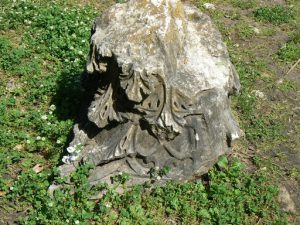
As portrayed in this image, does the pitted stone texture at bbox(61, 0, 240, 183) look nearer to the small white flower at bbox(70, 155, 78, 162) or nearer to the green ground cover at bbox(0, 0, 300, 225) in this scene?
the small white flower at bbox(70, 155, 78, 162)

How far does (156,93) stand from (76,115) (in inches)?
67.3

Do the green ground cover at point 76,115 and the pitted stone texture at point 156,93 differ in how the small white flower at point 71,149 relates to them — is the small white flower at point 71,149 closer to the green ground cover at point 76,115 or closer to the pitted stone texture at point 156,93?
the pitted stone texture at point 156,93

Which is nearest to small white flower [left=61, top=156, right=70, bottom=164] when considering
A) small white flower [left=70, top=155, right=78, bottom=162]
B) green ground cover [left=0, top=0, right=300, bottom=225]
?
small white flower [left=70, top=155, right=78, bottom=162]

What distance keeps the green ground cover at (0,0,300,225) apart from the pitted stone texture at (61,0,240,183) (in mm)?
233

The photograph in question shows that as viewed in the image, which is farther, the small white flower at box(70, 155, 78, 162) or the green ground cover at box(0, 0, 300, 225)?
the small white flower at box(70, 155, 78, 162)

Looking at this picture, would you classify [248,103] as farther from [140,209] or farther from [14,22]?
[14,22]

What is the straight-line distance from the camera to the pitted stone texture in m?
4.35

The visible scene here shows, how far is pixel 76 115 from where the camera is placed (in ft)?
19.0

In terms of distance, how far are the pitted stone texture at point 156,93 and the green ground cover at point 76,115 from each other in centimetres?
23

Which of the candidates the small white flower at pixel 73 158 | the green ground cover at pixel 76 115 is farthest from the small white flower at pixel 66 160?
the green ground cover at pixel 76 115

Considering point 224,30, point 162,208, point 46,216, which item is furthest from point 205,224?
point 224,30

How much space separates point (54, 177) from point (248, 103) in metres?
2.88

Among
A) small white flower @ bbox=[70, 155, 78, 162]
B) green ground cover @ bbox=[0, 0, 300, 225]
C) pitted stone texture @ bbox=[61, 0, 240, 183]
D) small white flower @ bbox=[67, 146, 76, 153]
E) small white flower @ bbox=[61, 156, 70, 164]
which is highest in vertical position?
pitted stone texture @ bbox=[61, 0, 240, 183]

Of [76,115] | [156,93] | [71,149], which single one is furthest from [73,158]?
[156,93]
